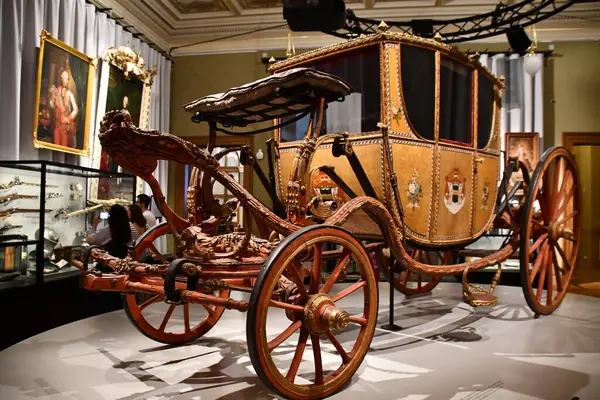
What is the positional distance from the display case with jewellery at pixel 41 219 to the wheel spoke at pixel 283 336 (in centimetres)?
191

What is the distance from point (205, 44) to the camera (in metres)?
7.58

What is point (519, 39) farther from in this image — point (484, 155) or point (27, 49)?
point (27, 49)

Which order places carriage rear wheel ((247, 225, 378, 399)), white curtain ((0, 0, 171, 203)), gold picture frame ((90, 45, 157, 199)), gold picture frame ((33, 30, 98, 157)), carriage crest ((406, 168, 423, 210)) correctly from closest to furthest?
carriage rear wheel ((247, 225, 378, 399))
carriage crest ((406, 168, 423, 210))
white curtain ((0, 0, 171, 203))
gold picture frame ((33, 30, 98, 157))
gold picture frame ((90, 45, 157, 199))

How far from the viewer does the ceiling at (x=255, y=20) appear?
6879 mm

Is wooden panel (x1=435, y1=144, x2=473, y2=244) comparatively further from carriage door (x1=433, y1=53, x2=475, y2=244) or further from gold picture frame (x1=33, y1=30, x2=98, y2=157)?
gold picture frame (x1=33, y1=30, x2=98, y2=157)

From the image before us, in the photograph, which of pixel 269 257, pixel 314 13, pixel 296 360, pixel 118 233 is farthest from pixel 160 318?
pixel 314 13

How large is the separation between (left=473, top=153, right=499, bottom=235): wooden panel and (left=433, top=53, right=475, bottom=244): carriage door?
9 cm

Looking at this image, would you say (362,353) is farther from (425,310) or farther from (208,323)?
(425,310)

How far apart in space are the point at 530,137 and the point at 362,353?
18.2 feet

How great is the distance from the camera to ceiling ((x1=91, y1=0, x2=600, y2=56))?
6879 mm

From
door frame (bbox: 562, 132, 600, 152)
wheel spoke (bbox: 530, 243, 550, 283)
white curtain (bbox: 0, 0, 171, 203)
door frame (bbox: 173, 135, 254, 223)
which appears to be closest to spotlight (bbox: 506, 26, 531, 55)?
door frame (bbox: 562, 132, 600, 152)

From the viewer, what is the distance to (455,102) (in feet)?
10.6

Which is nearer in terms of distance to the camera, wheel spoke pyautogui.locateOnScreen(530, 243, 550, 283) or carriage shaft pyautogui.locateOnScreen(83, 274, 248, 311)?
carriage shaft pyautogui.locateOnScreen(83, 274, 248, 311)

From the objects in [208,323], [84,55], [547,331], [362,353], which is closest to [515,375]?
[362,353]
